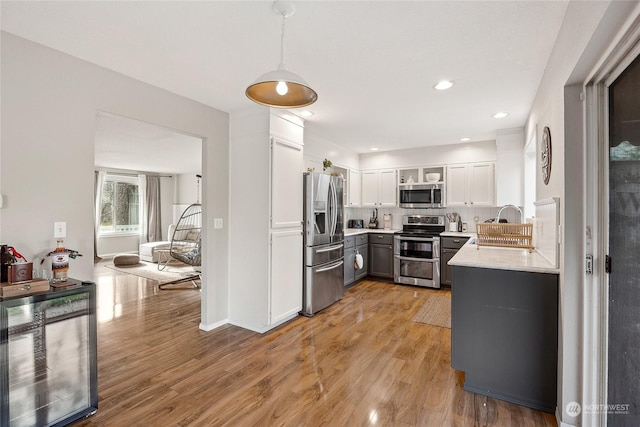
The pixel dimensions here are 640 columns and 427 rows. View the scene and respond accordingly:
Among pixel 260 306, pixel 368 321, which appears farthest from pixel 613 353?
pixel 260 306

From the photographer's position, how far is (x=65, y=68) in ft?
7.24

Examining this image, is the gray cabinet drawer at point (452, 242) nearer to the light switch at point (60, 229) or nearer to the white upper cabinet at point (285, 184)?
the white upper cabinet at point (285, 184)

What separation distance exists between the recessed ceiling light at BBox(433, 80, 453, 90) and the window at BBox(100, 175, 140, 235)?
8532mm

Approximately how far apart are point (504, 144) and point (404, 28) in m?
3.27

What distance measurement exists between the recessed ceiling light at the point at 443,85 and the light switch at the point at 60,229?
3.17m

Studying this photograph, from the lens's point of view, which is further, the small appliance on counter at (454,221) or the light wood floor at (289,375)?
the small appliance on counter at (454,221)

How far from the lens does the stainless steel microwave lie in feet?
17.6

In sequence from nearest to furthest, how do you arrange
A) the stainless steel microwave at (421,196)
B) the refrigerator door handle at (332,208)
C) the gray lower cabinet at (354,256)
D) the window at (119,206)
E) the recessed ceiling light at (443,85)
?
the recessed ceiling light at (443,85), the refrigerator door handle at (332,208), the gray lower cabinet at (354,256), the stainless steel microwave at (421,196), the window at (119,206)

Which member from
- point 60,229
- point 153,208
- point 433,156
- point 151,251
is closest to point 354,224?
point 433,156

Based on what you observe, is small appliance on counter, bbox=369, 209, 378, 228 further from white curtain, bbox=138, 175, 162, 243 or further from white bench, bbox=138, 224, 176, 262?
white curtain, bbox=138, 175, 162, 243

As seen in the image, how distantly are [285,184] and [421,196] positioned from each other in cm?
299

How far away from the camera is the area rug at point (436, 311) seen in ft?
11.6

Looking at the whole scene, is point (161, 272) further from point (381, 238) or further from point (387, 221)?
point (387, 221)

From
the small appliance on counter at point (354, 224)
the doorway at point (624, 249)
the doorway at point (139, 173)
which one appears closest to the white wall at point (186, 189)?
A: the doorway at point (139, 173)
